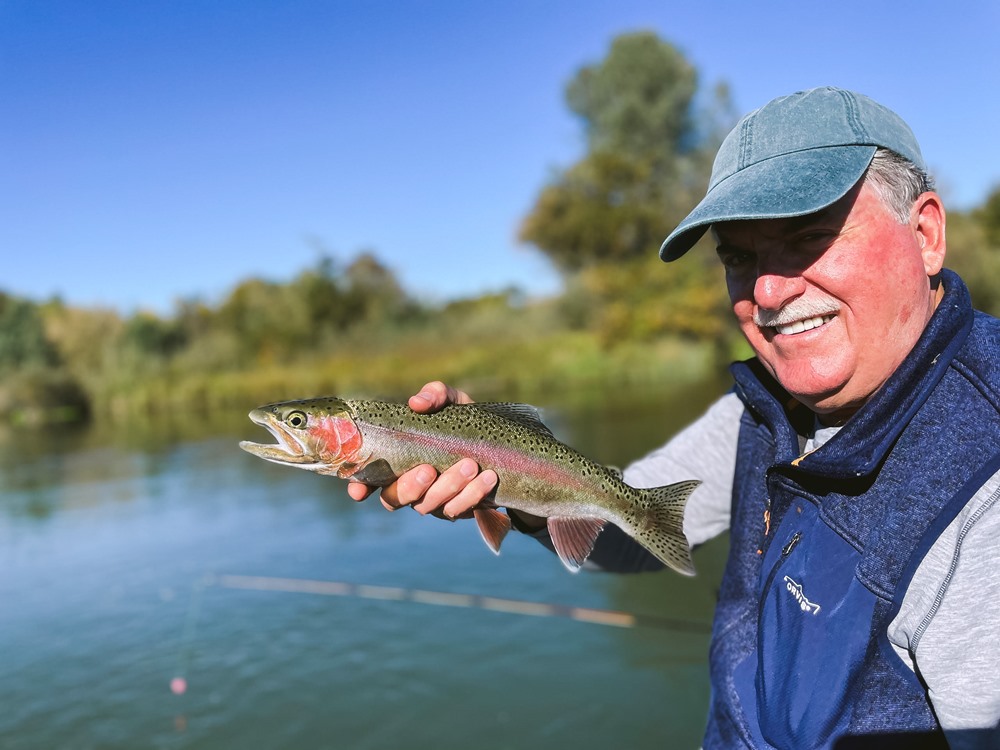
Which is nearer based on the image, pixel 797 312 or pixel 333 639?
pixel 797 312

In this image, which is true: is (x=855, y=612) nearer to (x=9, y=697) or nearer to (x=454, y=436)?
(x=454, y=436)

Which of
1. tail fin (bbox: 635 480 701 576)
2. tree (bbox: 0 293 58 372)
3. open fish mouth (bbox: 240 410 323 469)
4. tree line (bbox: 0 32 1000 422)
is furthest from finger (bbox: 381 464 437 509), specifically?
tree (bbox: 0 293 58 372)

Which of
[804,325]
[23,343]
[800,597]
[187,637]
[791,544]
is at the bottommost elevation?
[187,637]

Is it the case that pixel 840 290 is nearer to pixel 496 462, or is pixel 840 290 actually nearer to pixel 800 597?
pixel 800 597

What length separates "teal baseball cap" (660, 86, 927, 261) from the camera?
6.18 feet

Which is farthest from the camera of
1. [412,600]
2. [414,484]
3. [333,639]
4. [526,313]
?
[526,313]

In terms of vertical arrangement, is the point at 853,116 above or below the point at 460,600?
above

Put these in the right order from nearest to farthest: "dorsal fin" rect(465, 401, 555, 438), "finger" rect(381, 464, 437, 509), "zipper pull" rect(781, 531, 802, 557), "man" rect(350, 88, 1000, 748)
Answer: "man" rect(350, 88, 1000, 748) < "zipper pull" rect(781, 531, 802, 557) < "finger" rect(381, 464, 437, 509) < "dorsal fin" rect(465, 401, 555, 438)

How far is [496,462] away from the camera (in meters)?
2.78

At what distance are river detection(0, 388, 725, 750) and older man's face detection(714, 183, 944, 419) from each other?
3.88m

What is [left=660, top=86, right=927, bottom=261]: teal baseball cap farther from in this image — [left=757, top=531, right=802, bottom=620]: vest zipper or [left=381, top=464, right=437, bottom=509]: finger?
[left=381, top=464, right=437, bottom=509]: finger

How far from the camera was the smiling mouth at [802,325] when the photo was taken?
204cm

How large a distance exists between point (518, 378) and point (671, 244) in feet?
78.9

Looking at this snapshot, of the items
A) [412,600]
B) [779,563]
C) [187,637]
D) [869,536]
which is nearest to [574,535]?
[779,563]
